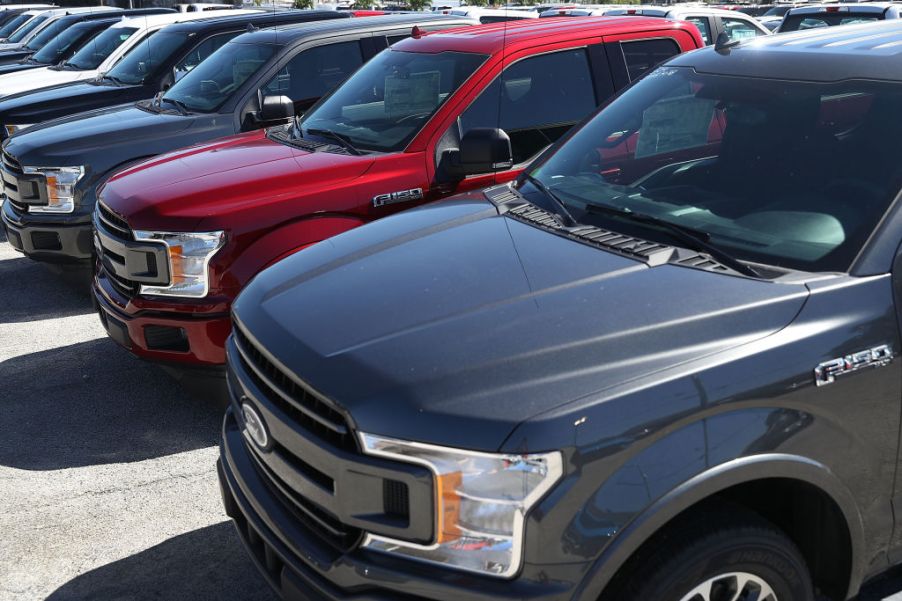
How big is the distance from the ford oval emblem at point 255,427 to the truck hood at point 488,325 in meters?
0.21

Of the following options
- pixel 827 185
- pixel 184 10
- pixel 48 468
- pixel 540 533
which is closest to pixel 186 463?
pixel 48 468

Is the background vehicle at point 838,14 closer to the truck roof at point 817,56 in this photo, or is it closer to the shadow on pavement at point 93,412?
the truck roof at point 817,56

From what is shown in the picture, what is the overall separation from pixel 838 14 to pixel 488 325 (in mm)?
10236

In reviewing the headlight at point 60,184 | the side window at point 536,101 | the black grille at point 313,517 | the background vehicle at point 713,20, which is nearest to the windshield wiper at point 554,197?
the black grille at point 313,517

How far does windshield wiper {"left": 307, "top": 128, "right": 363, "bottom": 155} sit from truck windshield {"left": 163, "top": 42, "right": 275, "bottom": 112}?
5.52 ft

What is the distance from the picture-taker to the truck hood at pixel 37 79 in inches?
443

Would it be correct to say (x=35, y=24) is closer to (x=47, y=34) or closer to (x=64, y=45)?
(x=47, y=34)

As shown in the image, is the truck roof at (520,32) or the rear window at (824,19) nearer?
the truck roof at (520,32)

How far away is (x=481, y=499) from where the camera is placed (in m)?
2.18

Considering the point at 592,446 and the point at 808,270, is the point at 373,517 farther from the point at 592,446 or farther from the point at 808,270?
the point at 808,270

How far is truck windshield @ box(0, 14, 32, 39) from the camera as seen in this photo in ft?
70.2

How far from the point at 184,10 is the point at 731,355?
39.0 ft

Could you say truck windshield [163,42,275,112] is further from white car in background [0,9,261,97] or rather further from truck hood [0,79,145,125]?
white car in background [0,9,261,97]

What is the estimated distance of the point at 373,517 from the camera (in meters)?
2.30
